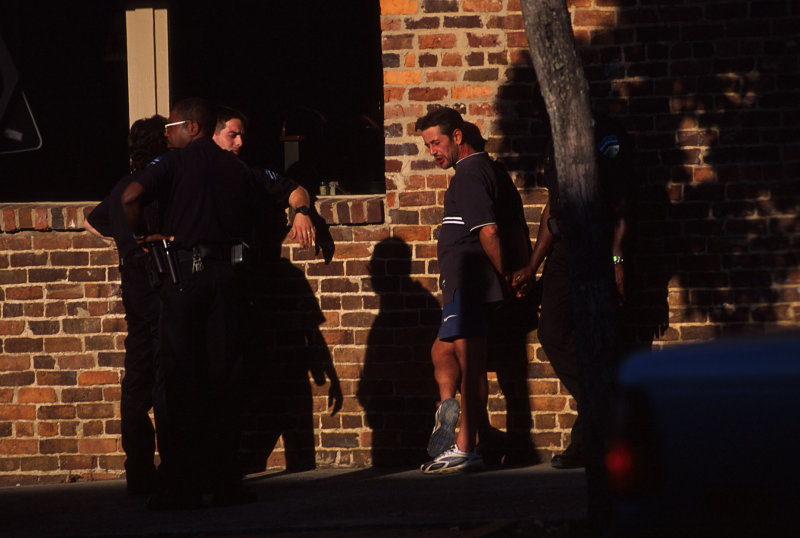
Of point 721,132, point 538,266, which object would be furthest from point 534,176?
point 721,132

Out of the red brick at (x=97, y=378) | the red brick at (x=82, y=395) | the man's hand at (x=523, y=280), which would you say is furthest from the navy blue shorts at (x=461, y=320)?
the red brick at (x=82, y=395)

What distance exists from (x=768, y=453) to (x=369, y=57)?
20.5 feet

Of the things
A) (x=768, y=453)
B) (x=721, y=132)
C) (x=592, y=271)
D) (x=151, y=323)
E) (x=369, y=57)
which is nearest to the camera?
(x=768, y=453)

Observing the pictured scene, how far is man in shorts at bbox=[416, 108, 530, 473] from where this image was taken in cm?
639

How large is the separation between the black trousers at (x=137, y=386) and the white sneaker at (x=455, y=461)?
1.58m

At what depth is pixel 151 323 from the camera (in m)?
6.18

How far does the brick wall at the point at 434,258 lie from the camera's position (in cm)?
674

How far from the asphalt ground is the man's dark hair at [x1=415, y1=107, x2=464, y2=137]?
1.96 metres

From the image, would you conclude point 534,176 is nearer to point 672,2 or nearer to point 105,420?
point 672,2

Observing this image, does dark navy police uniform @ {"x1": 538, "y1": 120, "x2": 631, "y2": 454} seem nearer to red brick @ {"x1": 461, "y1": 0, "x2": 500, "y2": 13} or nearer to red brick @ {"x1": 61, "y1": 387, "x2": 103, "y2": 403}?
red brick @ {"x1": 461, "y1": 0, "x2": 500, "y2": 13}

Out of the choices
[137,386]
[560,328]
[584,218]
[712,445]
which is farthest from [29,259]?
[712,445]

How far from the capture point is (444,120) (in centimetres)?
654

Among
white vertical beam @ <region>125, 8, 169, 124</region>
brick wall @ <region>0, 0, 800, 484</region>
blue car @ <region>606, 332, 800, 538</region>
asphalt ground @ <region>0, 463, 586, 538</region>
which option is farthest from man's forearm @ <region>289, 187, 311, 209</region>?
blue car @ <region>606, 332, 800, 538</region>

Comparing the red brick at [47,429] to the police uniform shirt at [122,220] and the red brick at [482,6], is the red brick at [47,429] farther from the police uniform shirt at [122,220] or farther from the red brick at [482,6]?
the red brick at [482,6]
